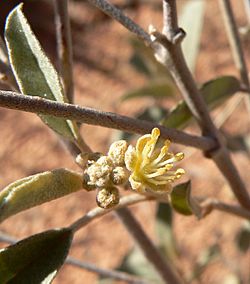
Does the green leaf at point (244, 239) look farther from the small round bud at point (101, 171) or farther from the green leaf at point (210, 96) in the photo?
the small round bud at point (101, 171)

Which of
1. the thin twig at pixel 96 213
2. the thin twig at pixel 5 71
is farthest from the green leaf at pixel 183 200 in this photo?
the thin twig at pixel 5 71

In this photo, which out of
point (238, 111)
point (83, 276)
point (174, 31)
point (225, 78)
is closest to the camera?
point (174, 31)

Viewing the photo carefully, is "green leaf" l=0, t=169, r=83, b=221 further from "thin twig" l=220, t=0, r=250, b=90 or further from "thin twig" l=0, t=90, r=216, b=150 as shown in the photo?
"thin twig" l=220, t=0, r=250, b=90

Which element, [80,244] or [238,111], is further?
[238,111]

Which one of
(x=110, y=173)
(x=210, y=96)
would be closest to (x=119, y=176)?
(x=110, y=173)

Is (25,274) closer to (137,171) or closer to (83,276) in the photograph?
(137,171)

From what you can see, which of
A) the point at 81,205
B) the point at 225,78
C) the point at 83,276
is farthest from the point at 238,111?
the point at 225,78

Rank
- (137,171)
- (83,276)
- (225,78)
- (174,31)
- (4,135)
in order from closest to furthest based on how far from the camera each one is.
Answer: (137,171) → (174,31) → (225,78) → (83,276) → (4,135)
